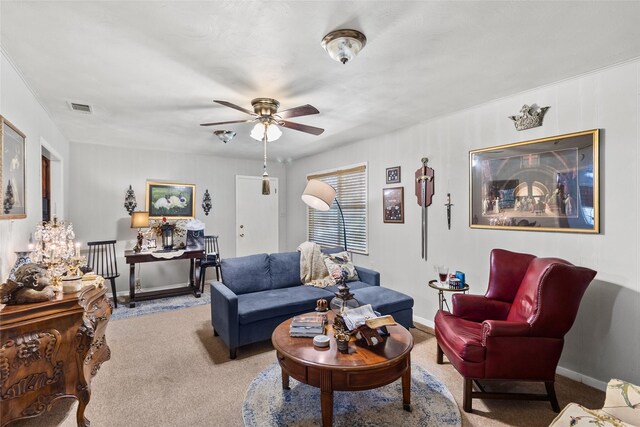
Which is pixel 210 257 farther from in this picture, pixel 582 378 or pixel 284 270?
pixel 582 378

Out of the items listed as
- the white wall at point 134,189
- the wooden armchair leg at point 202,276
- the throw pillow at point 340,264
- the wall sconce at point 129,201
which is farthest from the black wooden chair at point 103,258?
the throw pillow at point 340,264

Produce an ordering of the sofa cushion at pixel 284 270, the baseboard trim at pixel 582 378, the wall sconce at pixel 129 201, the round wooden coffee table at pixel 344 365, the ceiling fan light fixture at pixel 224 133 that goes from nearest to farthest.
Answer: the round wooden coffee table at pixel 344 365, the baseboard trim at pixel 582 378, the sofa cushion at pixel 284 270, the ceiling fan light fixture at pixel 224 133, the wall sconce at pixel 129 201

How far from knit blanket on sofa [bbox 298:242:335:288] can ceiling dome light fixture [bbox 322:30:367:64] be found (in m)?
2.55

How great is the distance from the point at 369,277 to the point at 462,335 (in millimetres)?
1698

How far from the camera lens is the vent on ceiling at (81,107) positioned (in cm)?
303

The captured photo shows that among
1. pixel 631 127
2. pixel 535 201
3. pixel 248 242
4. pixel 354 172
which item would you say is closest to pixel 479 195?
pixel 535 201

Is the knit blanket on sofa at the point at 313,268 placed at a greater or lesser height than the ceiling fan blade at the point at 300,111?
lesser

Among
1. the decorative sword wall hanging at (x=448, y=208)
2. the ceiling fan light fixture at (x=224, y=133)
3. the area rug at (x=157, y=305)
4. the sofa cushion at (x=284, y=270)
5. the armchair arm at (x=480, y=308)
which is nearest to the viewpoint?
the armchair arm at (x=480, y=308)

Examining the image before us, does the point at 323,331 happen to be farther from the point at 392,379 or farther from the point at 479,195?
the point at 479,195

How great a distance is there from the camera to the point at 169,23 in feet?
5.65

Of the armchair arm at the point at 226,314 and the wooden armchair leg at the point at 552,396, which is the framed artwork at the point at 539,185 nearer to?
the wooden armchair leg at the point at 552,396

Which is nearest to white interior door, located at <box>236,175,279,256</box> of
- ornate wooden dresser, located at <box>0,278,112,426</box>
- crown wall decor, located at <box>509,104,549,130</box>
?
ornate wooden dresser, located at <box>0,278,112,426</box>

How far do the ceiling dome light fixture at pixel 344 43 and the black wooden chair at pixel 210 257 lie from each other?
155 inches

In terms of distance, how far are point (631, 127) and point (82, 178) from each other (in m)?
6.49
